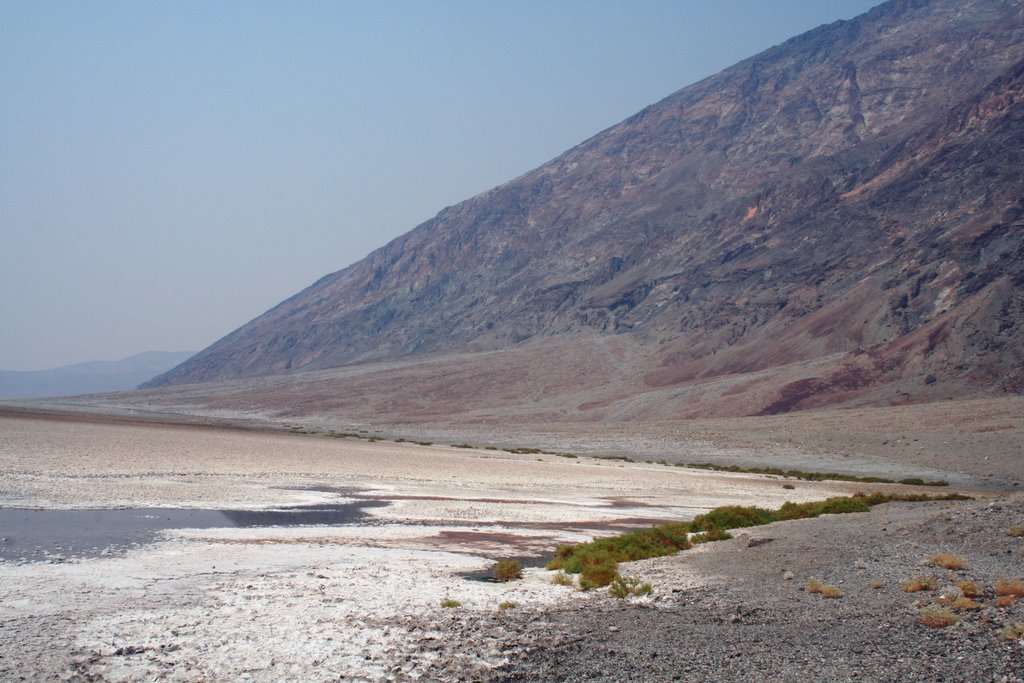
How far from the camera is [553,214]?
184125 millimetres

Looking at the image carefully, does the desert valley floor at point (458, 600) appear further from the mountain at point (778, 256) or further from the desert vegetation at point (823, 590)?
the mountain at point (778, 256)

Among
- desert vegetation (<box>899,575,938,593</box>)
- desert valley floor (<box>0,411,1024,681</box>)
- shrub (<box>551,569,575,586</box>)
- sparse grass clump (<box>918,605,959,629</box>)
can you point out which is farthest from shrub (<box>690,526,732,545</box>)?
sparse grass clump (<box>918,605,959,629</box>)

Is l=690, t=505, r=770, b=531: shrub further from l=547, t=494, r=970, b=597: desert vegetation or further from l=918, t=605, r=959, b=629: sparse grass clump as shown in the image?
l=918, t=605, r=959, b=629: sparse grass clump

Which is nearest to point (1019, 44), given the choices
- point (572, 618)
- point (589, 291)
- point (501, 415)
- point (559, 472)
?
point (589, 291)

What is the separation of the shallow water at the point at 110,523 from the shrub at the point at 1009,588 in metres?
13.9

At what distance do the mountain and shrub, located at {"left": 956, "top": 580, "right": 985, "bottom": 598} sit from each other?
63.6 m

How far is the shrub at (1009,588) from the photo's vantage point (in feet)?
37.1

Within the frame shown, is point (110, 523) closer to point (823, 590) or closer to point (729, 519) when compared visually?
point (729, 519)

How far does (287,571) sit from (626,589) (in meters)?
5.65

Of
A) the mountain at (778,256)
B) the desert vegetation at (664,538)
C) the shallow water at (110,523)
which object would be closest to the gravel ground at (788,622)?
the desert vegetation at (664,538)

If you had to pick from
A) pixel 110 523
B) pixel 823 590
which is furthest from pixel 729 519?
pixel 110 523

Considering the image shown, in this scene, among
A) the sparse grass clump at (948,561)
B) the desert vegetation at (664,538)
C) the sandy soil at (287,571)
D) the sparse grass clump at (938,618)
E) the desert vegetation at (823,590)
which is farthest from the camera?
the desert vegetation at (664,538)

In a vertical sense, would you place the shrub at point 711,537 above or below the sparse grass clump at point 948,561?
below

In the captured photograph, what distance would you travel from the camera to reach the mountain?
85.2m
